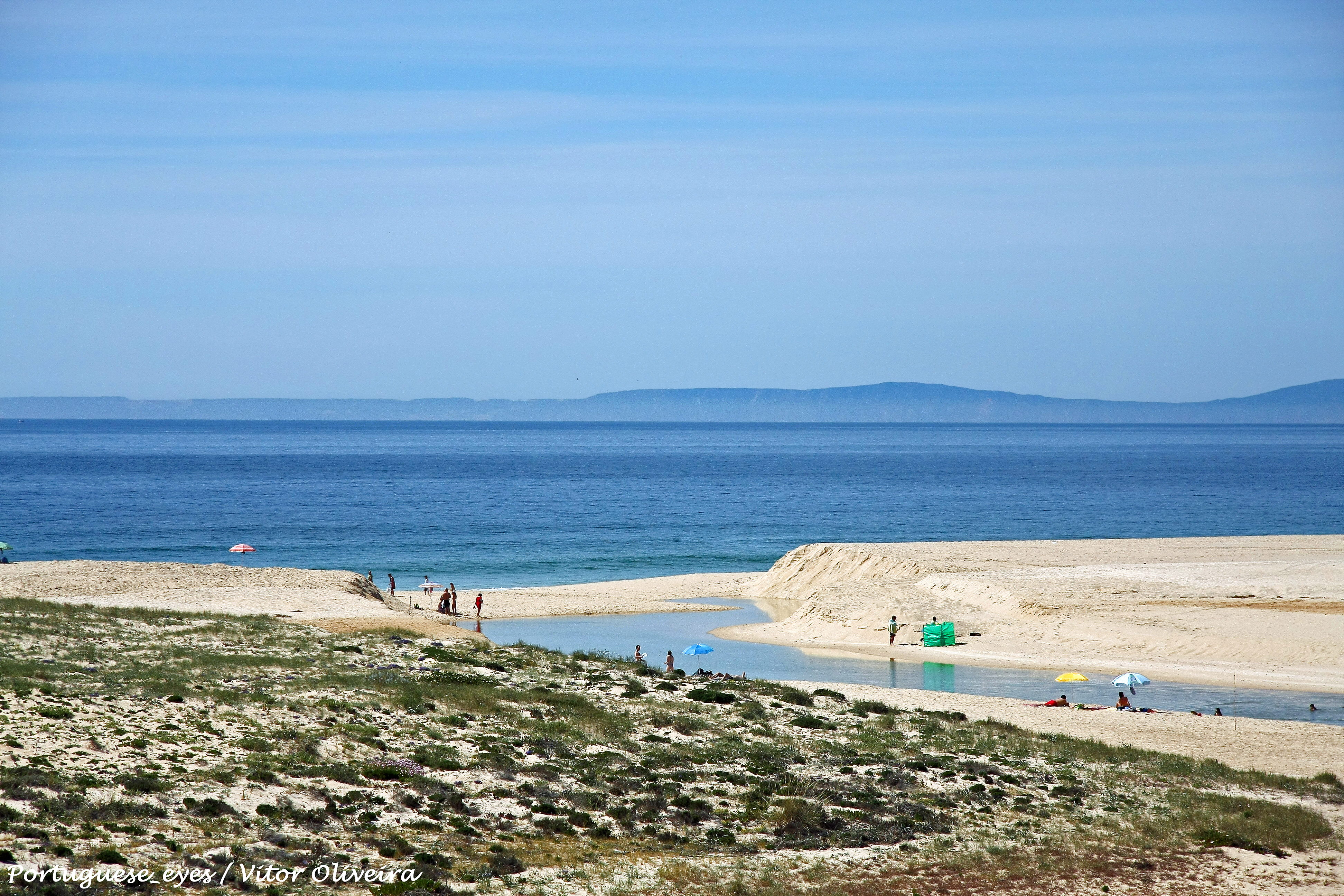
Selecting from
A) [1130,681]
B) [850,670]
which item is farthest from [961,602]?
[1130,681]

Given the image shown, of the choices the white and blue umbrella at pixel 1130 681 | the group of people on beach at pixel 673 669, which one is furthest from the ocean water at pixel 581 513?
the white and blue umbrella at pixel 1130 681

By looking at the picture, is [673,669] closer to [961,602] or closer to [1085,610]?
[961,602]

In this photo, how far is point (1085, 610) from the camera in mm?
43812

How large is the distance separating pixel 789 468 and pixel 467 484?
65882 mm

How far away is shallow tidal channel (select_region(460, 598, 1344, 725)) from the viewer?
3203cm

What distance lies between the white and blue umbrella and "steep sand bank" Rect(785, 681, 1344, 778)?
2596mm

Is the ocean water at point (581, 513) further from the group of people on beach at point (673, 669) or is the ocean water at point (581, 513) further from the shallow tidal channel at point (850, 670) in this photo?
the group of people on beach at point (673, 669)

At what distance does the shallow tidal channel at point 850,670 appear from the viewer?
32.0 metres

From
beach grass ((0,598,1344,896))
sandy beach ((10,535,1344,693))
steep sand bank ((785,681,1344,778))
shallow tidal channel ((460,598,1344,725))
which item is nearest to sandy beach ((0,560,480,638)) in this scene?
sandy beach ((10,535,1344,693))

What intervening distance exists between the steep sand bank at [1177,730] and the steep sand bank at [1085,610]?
22.6 feet

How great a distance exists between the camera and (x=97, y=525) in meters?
86.4

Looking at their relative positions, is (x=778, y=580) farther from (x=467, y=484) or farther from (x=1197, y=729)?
(x=467, y=484)

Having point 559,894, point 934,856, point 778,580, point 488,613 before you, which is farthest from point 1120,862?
point 778,580

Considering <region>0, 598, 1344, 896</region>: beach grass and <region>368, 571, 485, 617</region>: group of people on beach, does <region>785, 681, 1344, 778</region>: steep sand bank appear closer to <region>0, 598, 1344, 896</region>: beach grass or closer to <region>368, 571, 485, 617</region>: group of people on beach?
<region>0, 598, 1344, 896</region>: beach grass
